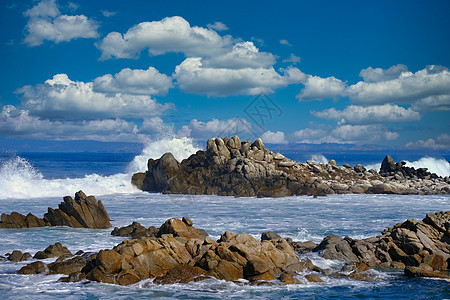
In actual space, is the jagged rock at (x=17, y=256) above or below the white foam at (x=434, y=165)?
below

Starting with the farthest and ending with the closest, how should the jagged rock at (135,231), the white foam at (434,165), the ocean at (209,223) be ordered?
the white foam at (434,165), the jagged rock at (135,231), the ocean at (209,223)

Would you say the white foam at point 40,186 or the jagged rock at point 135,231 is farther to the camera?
the white foam at point 40,186

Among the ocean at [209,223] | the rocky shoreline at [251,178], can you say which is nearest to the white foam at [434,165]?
the rocky shoreline at [251,178]

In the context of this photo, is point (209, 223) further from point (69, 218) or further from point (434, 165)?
point (434, 165)

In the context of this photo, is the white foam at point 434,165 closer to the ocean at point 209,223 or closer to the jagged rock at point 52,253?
the ocean at point 209,223

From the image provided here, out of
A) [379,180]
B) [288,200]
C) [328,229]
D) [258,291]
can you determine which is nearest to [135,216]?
[328,229]

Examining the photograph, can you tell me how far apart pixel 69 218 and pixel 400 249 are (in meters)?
18.7

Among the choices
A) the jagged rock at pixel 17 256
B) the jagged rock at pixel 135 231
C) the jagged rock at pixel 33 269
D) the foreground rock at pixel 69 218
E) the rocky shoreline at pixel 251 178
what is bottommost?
the jagged rock at pixel 33 269

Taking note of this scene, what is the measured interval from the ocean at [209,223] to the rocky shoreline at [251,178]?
2309 millimetres

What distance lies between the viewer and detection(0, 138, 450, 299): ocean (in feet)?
43.8

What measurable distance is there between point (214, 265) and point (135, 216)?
17.3 meters

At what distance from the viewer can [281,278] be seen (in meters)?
14.4

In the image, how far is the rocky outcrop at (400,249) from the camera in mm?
16598

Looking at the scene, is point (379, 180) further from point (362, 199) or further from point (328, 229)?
point (328, 229)
